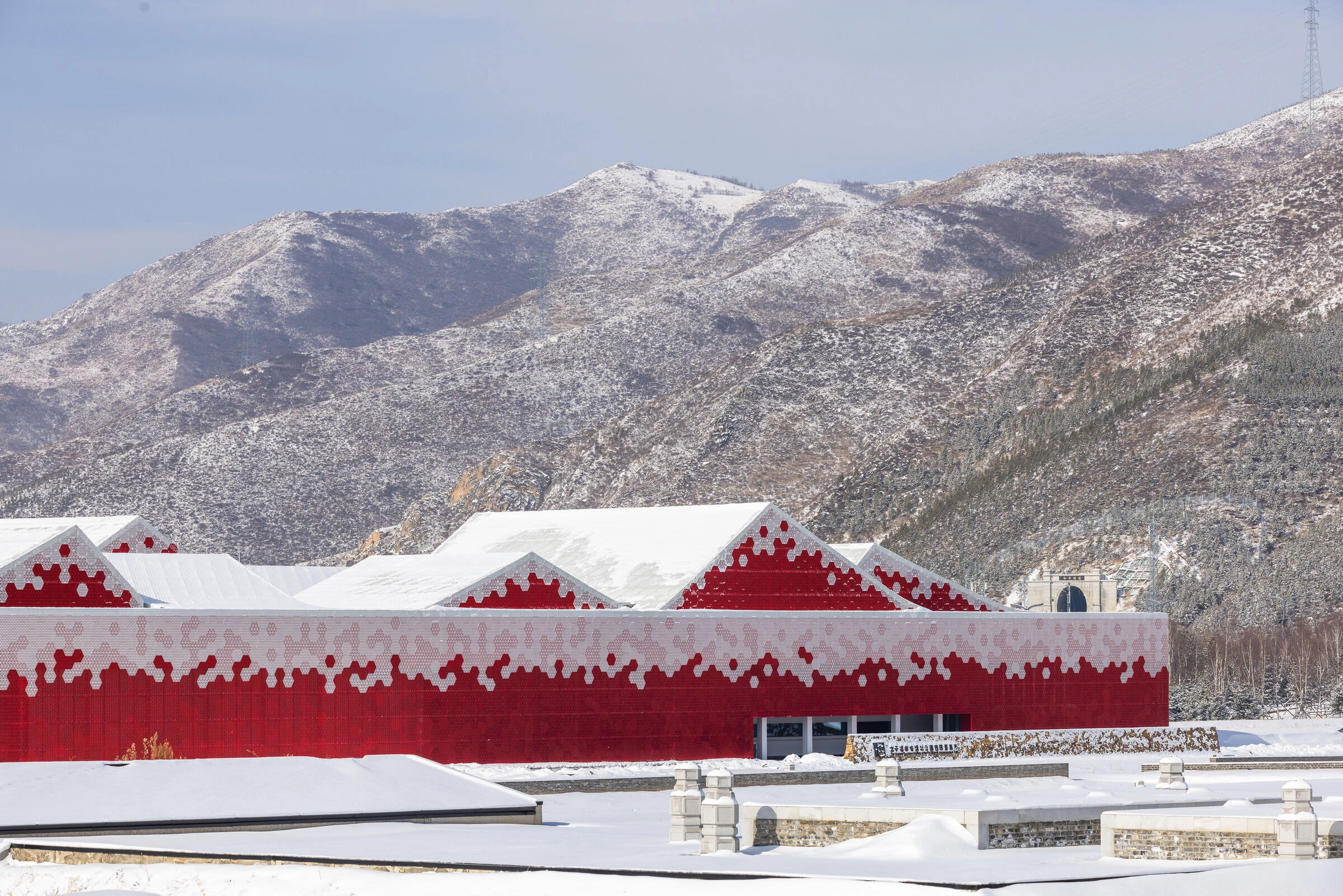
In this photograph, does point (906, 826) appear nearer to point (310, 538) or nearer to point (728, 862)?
point (728, 862)

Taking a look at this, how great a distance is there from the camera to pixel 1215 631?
87188mm

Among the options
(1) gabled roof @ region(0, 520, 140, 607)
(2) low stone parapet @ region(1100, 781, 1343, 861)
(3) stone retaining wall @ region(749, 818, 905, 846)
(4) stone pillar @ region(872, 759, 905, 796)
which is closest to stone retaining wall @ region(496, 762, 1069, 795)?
(4) stone pillar @ region(872, 759, 905, 796)

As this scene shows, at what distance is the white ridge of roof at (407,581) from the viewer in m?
50.4

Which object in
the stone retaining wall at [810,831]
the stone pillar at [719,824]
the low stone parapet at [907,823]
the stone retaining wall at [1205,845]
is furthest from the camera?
the stone retaining wall at [810,831]

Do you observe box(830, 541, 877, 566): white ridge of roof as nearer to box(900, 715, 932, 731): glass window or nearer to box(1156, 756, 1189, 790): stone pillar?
box(900, 715, 932, 731): glass window

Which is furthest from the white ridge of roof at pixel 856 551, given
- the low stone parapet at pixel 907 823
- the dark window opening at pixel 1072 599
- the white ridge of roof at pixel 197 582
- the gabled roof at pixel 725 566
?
the low stone parapet at pixel 907 823

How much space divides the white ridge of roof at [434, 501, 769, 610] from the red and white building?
0.12 meters

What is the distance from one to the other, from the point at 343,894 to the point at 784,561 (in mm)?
30738

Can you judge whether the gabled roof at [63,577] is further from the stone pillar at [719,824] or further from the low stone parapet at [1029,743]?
the stone pillar at [719,824]

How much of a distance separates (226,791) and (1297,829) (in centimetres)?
1889

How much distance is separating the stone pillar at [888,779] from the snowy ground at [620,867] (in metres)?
4.20

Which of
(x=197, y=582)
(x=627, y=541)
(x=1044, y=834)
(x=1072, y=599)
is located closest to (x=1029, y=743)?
(x=627, y=541)

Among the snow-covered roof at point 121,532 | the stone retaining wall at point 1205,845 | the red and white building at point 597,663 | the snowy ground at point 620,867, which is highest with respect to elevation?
the snow-covered roof at point 121,532

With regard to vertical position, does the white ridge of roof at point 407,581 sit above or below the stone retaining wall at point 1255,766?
above
